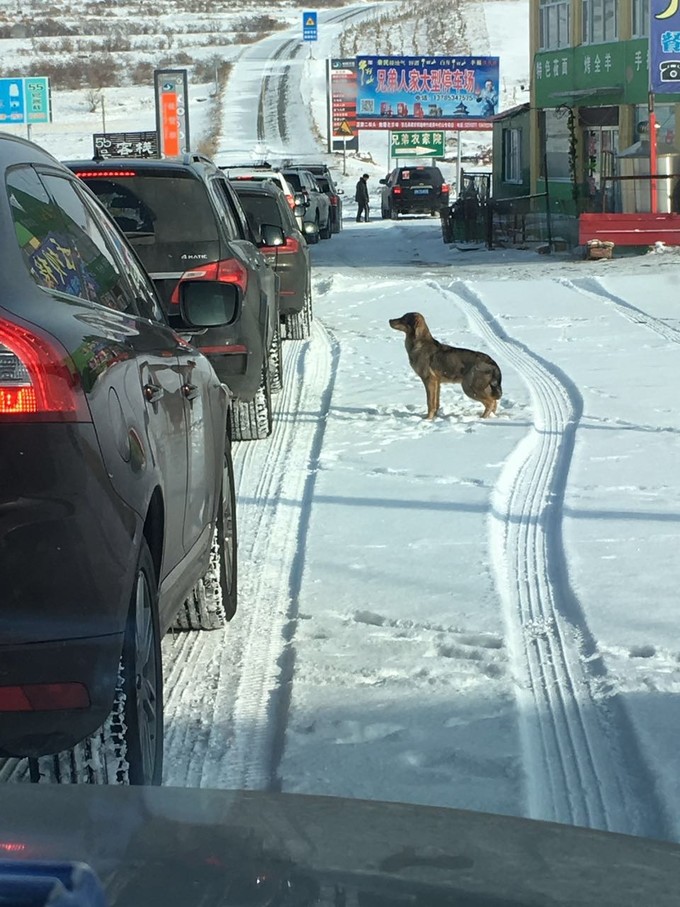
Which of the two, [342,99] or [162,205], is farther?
[342,99]

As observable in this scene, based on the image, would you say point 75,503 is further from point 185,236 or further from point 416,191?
point 416,191

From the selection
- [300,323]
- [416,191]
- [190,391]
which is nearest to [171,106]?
[416,191]

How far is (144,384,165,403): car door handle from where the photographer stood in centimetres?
366

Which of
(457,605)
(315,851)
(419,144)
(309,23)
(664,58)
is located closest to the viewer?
(315,851)

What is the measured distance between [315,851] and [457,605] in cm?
376

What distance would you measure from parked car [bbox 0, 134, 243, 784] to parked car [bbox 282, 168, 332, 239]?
29180 mm

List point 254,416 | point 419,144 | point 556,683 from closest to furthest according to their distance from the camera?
point 556,683
point 254,416
point 419,144

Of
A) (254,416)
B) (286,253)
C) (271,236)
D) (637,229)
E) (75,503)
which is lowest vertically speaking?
(254,416)

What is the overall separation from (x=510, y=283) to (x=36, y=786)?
20.2 m

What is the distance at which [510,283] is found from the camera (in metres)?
21.8

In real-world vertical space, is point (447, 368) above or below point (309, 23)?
below

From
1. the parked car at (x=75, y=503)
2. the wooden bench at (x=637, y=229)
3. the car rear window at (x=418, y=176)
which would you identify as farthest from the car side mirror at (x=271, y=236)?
the car rear window at (x=418, y=176)

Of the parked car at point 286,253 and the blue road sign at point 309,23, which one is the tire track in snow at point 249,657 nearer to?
the parked car at point 286,253

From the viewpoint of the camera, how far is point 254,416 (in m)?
9.26
